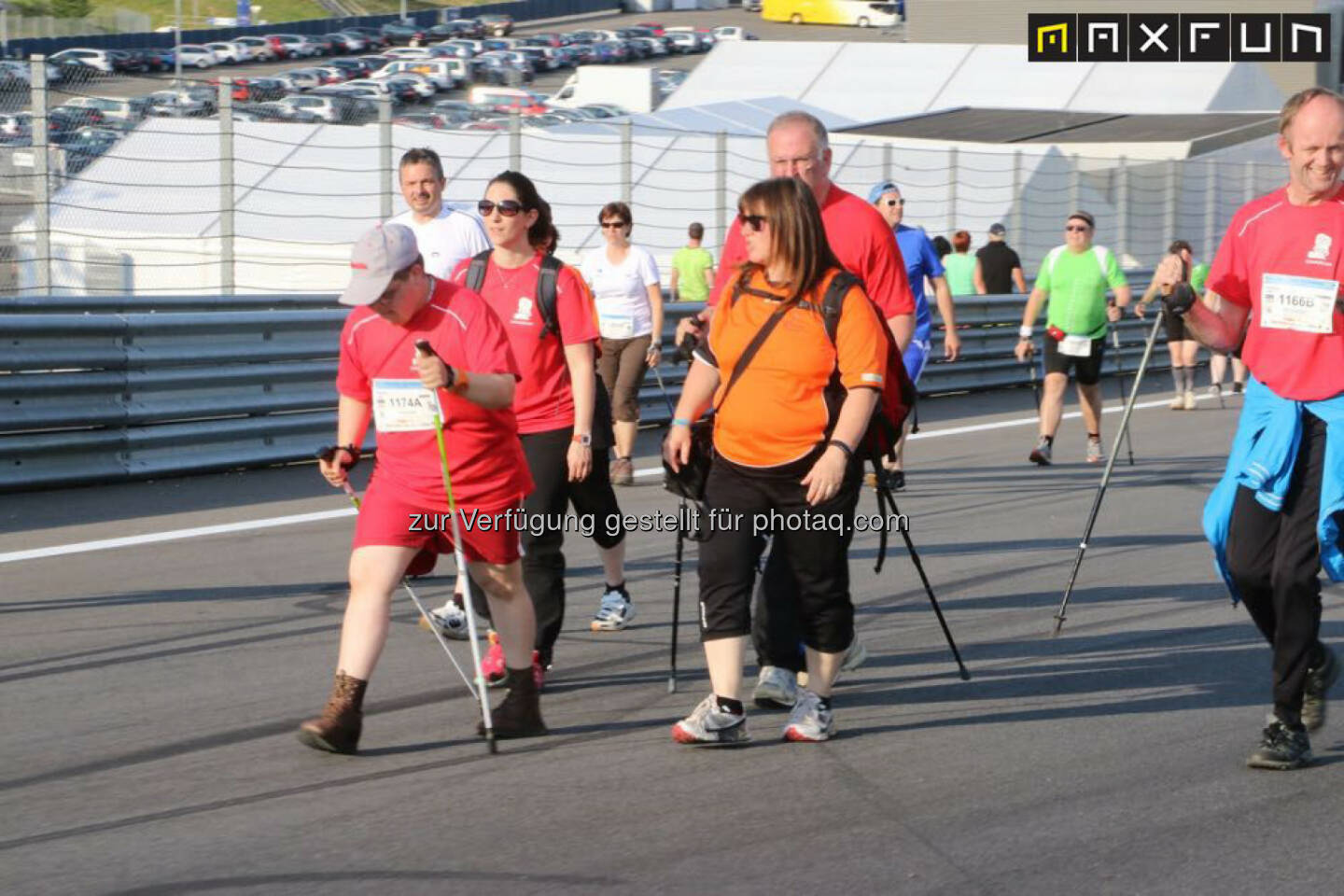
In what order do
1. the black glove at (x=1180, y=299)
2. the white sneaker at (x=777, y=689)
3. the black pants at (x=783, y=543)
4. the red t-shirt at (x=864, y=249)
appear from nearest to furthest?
1. the black glove at (x=1180, y=299)
2. the black pants at (x=783, y=543)
3. the white sneaker at (x=777, y=689)
4. the red t-shirt at (x=864, y=249)

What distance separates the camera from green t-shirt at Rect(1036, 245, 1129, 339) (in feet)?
48.3

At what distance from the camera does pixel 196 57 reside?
6756cm

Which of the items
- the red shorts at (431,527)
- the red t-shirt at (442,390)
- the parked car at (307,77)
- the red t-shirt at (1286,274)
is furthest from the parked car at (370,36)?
the red t-shirt at (1286,274)

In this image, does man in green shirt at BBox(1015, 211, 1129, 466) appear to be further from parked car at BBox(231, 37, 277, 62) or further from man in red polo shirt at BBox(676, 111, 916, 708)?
parked car at BBox(231, 37, 277, 62)

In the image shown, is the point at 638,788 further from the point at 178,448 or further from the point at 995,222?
the point at 995,222

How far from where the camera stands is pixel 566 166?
18328 mm

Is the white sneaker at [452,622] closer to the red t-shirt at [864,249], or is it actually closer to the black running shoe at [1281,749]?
the red t-shirt at [864,249]

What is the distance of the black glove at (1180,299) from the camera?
590cm

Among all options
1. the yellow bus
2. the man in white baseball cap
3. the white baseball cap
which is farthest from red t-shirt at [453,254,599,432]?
the yellow bus

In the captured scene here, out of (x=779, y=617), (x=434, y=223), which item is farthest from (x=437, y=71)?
(x=779, y=617)

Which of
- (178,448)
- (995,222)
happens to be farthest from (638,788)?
(995,222)

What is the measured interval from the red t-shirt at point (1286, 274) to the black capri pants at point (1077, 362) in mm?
8879

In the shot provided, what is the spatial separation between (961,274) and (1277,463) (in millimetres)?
16411

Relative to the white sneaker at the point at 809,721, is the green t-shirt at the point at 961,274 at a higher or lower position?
higher
